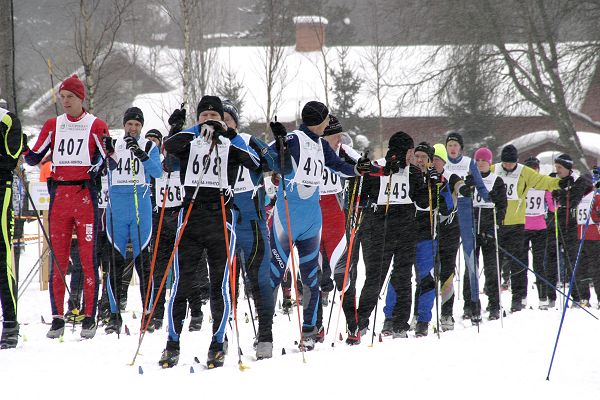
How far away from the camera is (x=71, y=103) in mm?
6699

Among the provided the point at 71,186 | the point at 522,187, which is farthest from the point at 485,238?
the point at 71,186

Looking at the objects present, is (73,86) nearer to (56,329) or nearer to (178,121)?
(178,121)

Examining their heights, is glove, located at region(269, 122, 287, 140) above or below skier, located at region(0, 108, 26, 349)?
above

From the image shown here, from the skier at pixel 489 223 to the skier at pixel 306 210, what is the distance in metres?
3.36

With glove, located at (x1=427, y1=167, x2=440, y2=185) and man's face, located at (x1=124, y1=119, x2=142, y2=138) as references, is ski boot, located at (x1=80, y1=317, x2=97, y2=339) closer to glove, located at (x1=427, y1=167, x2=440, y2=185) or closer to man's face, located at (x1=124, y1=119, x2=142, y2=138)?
man's face, located at (x1=124, y1=119, x2=142, y2=138)

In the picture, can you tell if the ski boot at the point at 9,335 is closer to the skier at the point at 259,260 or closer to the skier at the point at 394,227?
the skier at the point at 259,260

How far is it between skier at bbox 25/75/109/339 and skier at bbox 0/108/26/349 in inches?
18.7

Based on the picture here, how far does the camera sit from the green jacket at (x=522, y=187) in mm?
9992

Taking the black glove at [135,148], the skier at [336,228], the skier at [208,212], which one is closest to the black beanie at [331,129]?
the skier at [336,228]

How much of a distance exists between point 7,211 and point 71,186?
66cm

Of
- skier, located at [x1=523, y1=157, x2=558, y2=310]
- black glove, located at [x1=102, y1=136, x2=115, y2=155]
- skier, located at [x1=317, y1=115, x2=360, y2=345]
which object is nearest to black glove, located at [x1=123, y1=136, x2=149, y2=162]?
black glove, located at [x1=102, y1=136, x2=115, y2=155]

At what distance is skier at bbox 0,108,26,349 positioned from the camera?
6.03m

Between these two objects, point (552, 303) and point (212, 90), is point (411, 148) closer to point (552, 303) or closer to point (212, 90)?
point (552, 303)

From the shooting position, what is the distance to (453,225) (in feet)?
27.7
